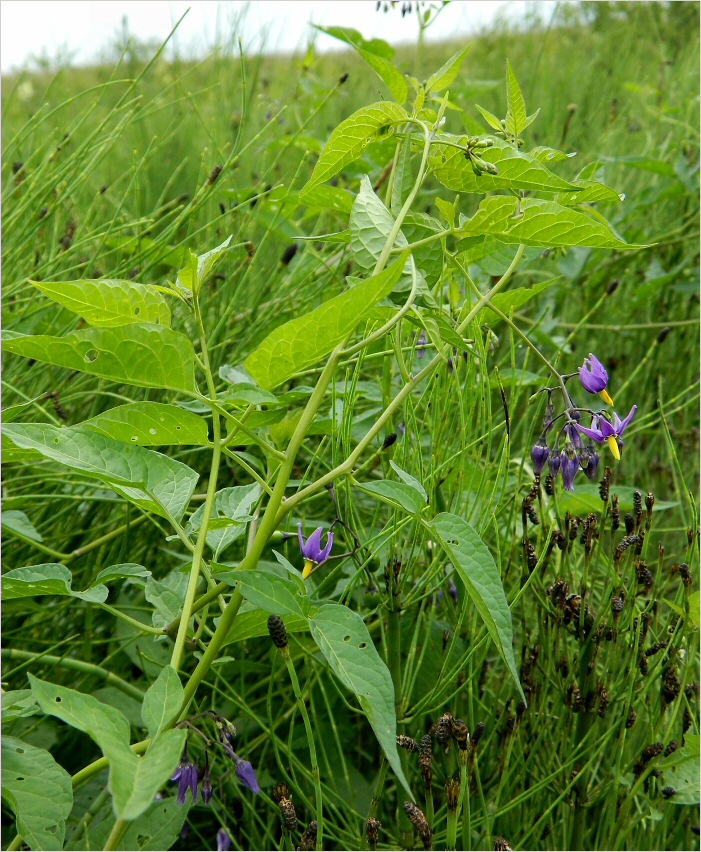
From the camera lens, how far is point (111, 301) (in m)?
0.67

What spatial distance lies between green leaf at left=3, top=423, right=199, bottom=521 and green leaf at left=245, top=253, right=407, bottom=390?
127mm

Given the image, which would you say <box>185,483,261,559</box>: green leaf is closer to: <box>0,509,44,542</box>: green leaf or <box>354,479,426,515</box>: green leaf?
<box>354,479,426,515</box>: green leaf

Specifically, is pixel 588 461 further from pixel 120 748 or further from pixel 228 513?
pixel 120 748

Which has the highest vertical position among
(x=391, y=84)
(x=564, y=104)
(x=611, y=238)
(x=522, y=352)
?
(x=564, y=104)

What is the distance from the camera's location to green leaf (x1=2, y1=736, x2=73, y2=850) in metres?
0.65

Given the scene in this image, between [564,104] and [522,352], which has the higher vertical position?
[564,104]

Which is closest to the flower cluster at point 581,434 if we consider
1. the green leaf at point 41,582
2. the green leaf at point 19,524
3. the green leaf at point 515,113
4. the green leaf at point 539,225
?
the green leaf at point 539,225

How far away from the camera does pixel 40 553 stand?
4.23 ft

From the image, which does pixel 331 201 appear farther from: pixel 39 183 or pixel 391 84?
pixel 39 183

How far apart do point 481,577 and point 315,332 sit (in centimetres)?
24

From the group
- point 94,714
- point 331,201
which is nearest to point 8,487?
point 331,201

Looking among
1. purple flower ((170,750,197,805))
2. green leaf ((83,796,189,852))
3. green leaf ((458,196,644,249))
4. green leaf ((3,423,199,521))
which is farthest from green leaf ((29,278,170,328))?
green leaf ((83,796,189,852))

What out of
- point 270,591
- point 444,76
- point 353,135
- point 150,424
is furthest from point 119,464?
point 444,76

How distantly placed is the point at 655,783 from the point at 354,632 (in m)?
0.62
